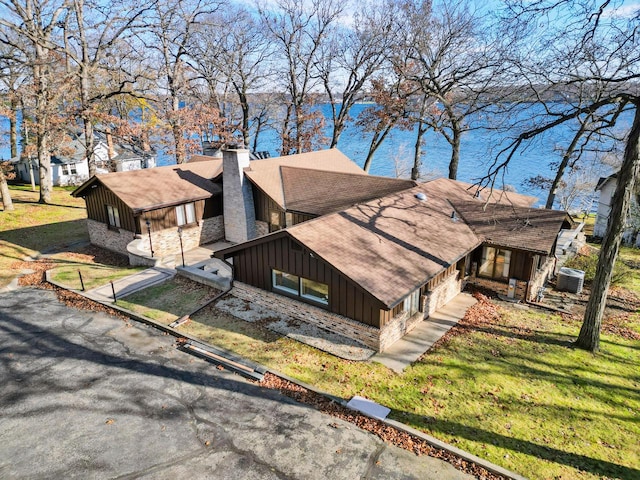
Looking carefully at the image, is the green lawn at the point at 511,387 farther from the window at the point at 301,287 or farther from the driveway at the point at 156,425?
the window at the point at 301,287

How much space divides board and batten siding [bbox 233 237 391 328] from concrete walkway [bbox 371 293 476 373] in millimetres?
1164

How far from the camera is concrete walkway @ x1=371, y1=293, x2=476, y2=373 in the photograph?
12873mm

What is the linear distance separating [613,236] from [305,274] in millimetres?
10022

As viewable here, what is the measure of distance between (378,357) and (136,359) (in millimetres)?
7712

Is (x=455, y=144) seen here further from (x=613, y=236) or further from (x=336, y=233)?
(x=336, y=233)

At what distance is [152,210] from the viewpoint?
2180cm

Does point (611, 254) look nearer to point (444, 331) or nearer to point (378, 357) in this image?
point (444, 331)

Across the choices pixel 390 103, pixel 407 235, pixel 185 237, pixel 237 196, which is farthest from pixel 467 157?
pixel 407 235

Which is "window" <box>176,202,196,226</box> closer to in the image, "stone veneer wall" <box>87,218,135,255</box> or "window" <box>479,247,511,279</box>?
"stone veneer wall" <box>87,218,135,255</box>

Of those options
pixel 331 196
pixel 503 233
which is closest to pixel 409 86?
pixel 331 196

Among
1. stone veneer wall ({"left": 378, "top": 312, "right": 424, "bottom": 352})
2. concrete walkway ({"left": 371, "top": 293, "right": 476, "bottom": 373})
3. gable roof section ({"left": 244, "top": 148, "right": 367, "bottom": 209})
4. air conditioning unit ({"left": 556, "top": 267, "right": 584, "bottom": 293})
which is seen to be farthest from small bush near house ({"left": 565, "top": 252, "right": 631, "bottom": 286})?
gable roof section ({"left": 244, "top": 148, "right": 367, "bottom": 209})

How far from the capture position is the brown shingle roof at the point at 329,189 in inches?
838

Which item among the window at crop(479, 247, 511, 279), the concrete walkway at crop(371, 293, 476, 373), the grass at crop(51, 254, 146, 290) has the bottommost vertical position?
the concrete walkway at crop(371, 293, 476, 373)

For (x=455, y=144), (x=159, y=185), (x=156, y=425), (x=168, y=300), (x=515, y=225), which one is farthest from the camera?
(x=455, y=144)
